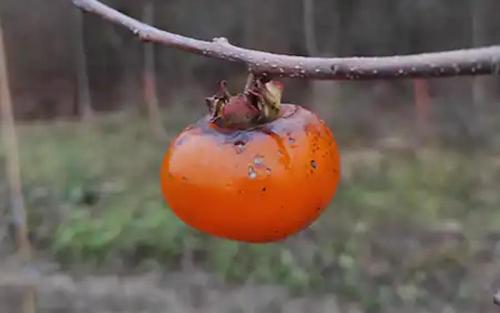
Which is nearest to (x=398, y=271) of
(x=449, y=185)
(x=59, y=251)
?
(x=449, y=185)

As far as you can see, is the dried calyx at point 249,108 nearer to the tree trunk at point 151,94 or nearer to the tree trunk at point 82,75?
the tree trunk at point 151,94


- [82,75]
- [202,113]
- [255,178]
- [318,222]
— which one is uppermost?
[255,178]

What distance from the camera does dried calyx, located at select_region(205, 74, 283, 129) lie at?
569mm

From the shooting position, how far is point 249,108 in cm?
57

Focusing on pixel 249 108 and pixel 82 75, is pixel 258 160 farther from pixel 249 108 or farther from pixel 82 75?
pixel 82 75

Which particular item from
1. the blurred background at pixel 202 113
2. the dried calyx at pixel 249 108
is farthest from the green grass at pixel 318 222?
the dried calyx at pixel 249 108

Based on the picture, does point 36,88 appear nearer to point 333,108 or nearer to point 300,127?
point 333,108

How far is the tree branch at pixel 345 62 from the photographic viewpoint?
0.36 meters

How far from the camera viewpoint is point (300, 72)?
0.44 meters

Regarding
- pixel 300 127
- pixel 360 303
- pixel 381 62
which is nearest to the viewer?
pixel 381 62

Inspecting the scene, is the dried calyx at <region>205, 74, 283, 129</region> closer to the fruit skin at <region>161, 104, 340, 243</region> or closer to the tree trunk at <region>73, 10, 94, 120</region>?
the fruit skin at <region>161, 104, 340, 243</region>

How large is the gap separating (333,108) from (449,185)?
43cm

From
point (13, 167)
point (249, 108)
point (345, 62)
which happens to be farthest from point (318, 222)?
point (345, 62)

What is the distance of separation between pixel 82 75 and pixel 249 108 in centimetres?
246
